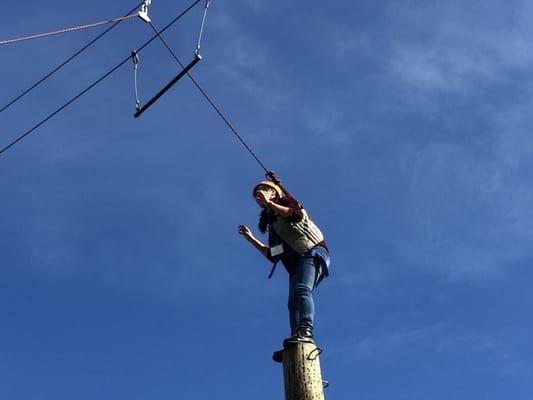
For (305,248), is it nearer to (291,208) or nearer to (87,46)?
(291,208)

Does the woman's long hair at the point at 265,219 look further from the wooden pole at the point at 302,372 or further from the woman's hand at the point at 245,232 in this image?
the wooden pole at the point at 302,372

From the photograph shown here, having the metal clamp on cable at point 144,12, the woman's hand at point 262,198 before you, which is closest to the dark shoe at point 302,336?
the woman's hand at point 262,198

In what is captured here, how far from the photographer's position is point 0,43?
7.12 m

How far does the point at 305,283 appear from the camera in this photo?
6105mm

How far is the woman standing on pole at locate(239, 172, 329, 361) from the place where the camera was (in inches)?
239

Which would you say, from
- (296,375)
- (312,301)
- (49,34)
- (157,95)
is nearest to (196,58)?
(157,95)

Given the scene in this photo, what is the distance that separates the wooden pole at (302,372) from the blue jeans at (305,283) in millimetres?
253

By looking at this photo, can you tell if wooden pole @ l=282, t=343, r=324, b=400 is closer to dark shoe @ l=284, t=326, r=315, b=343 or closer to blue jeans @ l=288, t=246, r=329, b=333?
dark shoe @ l=284, t=326, r=315, b=343

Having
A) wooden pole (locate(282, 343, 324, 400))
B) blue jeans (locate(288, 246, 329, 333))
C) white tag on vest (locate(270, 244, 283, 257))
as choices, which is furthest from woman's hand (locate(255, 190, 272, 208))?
wooden pole (locate(282, 343, 324, 400))

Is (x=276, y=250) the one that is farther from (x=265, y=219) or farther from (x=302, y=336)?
(x=302, y=336)

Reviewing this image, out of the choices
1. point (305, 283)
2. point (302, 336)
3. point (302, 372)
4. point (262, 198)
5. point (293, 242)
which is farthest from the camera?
point (262, 198)

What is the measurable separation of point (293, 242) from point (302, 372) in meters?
1.38

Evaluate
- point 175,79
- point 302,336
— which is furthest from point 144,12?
point 302,336

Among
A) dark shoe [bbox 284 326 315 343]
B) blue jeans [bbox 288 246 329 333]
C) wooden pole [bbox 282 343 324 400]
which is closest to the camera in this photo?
wooden pole [bbox 282 343 324 400]
